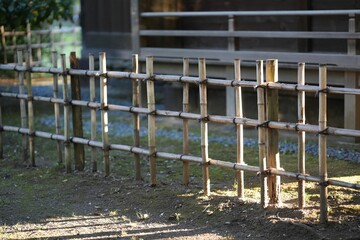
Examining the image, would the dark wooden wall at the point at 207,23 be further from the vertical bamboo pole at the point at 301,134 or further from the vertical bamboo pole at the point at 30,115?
the vertical bamboo pole at the point at 301,134

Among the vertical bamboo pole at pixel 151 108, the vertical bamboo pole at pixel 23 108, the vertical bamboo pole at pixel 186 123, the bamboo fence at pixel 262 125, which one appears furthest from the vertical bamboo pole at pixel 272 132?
the vertical bamboo pole at pixel 23 108

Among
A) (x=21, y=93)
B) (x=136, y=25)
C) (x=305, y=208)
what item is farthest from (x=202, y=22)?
(x=305, y=208)

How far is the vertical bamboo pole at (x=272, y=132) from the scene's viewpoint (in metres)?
7.07

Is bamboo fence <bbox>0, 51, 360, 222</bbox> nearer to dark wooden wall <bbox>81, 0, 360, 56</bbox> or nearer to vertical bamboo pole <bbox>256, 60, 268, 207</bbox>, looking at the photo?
vertical bamboo pole <bbox>256, 60, 268, 207</bbox>

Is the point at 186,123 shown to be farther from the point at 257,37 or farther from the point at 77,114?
the point at 257,37

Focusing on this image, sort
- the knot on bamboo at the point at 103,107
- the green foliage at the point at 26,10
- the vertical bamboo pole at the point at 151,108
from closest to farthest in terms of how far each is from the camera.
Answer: the vertical bamboo pole at the point at 151,108 → the knot on bamboo at the point at 103,107 → the green foliage at the point at 26,10

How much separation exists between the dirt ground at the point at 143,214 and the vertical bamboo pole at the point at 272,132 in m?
0.21

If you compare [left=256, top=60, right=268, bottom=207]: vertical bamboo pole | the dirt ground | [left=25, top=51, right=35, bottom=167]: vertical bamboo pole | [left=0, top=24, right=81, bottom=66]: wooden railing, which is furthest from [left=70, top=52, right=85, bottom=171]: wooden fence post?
[left=0, top=24, right=81, bottom=66]: wooden railing

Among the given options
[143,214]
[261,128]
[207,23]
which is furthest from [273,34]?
[143,214]

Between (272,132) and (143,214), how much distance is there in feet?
5.23

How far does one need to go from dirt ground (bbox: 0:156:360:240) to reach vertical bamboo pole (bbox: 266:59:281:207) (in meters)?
0.21

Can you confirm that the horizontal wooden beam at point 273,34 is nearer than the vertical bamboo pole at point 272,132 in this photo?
No

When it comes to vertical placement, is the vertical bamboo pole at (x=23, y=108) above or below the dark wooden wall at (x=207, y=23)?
below

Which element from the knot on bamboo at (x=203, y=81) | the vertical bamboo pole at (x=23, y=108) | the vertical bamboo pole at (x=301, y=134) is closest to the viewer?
the vertical bamboo pole at (x=301, y=134)
